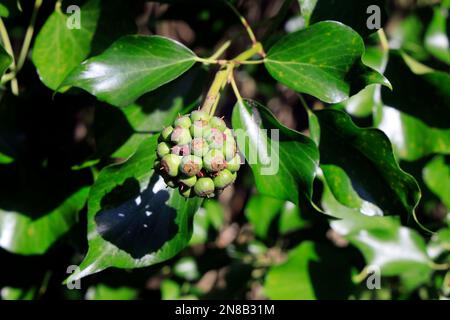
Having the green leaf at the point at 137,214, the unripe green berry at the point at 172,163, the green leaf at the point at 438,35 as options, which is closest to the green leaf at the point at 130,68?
the green leaf at the point at 137,214

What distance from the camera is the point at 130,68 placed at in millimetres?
1127

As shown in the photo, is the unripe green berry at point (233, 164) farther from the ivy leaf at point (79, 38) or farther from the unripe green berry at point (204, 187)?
the ivy leaf at point (79, 38)

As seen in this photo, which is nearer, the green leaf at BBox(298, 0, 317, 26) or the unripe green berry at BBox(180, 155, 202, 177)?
the unripe green berry at BBox(180, 155, 202, 177)

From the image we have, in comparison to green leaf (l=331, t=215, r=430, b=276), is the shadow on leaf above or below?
above

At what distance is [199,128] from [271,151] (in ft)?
0.81

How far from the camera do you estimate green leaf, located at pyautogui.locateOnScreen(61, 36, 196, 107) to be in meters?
1.07

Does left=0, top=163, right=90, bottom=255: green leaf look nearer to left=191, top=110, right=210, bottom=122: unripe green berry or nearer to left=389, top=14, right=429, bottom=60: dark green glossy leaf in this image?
left=191, top=110, right=210, bottom=122: unripe green berry

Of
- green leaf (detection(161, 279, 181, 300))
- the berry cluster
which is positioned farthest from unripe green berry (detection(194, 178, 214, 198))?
green leaf (detection(161, 279, 181, 300))

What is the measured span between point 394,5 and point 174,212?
1952 mm

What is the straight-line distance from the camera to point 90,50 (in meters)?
1.29

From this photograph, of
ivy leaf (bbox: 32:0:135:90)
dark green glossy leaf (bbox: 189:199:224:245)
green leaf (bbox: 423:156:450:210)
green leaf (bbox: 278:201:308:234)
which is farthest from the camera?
dark green glossy leaf (bbox: 189:199:224:245)

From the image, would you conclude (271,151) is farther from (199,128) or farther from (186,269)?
(186,269)
